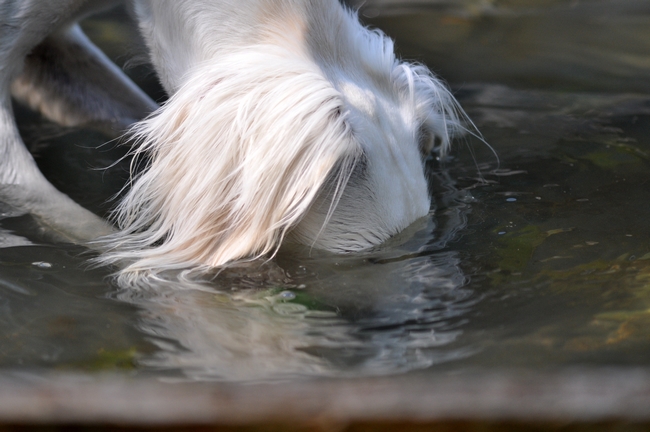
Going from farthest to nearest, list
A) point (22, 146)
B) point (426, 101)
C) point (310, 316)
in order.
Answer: point (22, 146)
point (426, 101)
point (310, 316)

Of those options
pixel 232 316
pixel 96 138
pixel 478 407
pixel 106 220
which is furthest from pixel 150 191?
pixel 478 407

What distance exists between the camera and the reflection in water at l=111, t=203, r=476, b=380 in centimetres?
118

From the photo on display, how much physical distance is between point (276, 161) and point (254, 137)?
0.07 meters

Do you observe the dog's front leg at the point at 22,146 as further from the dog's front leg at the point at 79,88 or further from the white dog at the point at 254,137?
the dog's front leg at the point at 79,88

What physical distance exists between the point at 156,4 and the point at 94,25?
1.85 m

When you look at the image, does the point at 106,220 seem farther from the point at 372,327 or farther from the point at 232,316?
the point at 372,327

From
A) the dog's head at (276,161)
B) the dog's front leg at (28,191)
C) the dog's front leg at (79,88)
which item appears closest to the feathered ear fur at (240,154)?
the dog's head at (276,161)

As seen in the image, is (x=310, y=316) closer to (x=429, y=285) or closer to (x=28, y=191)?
(x=429, y=285)

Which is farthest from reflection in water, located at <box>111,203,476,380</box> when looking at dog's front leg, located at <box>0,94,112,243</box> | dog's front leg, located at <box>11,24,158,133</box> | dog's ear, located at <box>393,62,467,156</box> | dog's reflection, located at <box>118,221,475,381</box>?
dog's front leg, located at <box>11,24,158,133</box>

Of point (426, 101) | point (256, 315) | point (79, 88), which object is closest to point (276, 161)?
point (256, 315)

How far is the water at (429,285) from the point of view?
47.4 inches

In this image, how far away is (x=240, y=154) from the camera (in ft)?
5.12

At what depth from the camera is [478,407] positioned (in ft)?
2.38

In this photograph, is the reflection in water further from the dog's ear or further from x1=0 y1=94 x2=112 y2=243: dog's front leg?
x1=0 y1=94 x2=112 y2=243: dog's front leg
